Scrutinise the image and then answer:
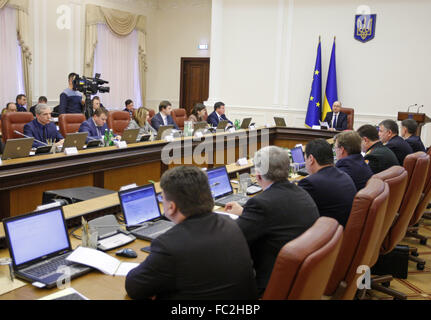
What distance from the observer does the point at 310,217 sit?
1915mm

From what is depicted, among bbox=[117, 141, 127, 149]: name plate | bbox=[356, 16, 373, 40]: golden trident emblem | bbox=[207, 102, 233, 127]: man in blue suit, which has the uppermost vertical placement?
bbox=[356, 16, 373, 40]: golden trident emblem

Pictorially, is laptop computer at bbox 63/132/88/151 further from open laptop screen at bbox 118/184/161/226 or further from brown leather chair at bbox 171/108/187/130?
brown leather chair at bbox 171/108/187/130

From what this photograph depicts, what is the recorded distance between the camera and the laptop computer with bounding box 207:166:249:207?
10.4ft

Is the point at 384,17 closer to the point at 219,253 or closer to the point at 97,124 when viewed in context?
the point at 97,124

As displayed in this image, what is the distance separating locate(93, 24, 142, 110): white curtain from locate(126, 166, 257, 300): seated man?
29.7ft

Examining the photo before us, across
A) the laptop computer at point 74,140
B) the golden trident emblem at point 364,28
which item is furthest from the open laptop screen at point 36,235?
A: the golden trident emblem at point 364,28

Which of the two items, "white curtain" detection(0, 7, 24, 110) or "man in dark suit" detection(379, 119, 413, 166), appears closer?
"man in dark suit" detection(379, 119, 413, 166)

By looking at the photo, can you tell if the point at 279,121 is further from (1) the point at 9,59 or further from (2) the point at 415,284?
(1) the point at 9,59

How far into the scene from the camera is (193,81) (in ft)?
38.0

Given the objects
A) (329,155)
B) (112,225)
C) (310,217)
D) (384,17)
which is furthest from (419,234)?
(384,17)

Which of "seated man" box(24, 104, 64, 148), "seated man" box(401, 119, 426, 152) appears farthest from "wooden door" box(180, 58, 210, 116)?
"seated man" box(401, 119, 426, 152)

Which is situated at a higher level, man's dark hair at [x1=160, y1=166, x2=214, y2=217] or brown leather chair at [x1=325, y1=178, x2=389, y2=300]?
man's dark hair at [x1=160, y1=166, x2=214, y2=217]

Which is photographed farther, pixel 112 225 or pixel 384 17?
pixel 384 17
